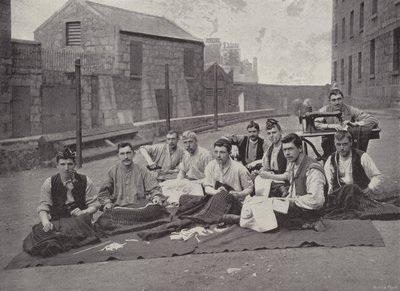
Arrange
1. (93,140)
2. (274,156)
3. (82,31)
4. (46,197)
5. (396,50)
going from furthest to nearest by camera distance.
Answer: (82,31) < (396,50) < (93,140) < (274,156) < (46,197)

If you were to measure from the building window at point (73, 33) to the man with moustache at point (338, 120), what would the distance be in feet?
56.0

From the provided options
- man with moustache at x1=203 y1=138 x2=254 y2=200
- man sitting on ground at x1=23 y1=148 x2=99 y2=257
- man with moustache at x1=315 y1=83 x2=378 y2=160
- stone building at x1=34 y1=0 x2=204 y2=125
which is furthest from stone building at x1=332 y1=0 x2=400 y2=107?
man sitting on ground at x1=23 y1=148 x2=99 y2=257

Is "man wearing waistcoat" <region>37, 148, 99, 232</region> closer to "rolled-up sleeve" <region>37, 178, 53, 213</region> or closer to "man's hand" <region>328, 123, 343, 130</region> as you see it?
"rolled-up sleeve" <region>37, 178, 53, 213</region>

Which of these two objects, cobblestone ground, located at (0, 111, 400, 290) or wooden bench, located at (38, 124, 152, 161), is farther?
wooden bench, located at (38, 124, 152, 161)

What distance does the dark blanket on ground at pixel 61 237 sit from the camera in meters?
4.66

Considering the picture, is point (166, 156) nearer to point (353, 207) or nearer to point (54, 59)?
point (353, 207)

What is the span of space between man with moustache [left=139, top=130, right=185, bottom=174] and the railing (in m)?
9.88

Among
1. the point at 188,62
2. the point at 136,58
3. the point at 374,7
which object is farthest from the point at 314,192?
the point at 188,62

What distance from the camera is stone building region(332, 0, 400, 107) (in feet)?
48.0

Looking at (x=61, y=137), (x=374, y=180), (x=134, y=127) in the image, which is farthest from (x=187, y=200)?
(x=134, y=127)

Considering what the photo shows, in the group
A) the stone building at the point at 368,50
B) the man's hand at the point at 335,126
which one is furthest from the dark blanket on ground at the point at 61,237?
the stone building at the point at 368,50

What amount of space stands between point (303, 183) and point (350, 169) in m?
0.84

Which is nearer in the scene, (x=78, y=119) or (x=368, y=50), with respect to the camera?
(x=78, y=119)

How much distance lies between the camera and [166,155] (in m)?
7.55
